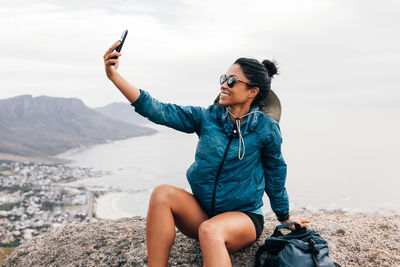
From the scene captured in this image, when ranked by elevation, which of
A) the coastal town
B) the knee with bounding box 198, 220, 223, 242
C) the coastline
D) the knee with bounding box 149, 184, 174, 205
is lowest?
the coastal town

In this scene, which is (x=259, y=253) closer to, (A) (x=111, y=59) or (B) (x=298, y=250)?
(B) (x=298, y=250)

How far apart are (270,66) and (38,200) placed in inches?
2333

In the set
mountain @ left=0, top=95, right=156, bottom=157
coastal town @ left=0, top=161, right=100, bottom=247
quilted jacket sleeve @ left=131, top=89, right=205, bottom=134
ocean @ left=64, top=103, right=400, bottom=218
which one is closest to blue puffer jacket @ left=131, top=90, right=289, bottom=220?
quilted jacket sleeve @ left=131, top=89, right=205, bottom=134

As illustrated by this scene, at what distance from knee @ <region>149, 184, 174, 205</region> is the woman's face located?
35.0 inches

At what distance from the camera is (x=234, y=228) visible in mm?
2615

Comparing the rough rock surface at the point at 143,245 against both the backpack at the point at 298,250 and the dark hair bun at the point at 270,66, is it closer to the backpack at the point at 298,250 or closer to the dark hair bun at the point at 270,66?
the backpack at the point at 298,250

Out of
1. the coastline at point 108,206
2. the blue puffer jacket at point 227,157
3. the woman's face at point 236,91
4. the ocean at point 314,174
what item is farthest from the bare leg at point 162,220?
the coastline at point 108,206

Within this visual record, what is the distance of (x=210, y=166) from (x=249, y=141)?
40cm

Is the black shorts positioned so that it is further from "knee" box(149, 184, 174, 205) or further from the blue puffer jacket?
"knee" box(149, 184, 174, 205)

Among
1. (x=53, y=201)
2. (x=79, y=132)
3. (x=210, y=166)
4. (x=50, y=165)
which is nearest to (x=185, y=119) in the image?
(x=210, y=166)

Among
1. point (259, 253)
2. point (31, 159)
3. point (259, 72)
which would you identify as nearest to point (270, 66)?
point (259, 72)

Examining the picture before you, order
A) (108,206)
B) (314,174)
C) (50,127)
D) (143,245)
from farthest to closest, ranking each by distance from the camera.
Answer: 1. (50,127)
2. (314,174)
3. (108,206)
4. (143,245)

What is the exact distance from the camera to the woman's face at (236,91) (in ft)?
9.20

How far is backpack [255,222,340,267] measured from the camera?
8.59 feet
